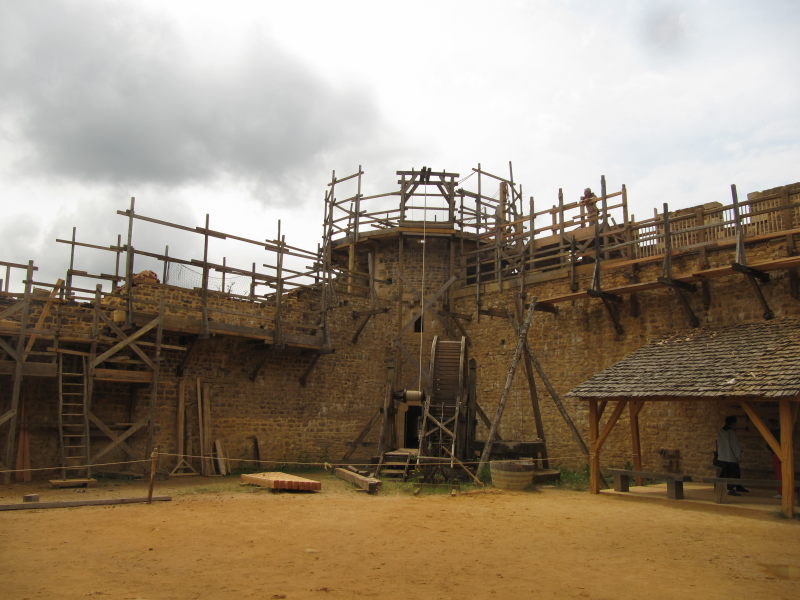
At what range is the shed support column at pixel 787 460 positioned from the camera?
361 inches

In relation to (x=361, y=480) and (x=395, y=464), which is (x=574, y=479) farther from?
(x=361, y=480)

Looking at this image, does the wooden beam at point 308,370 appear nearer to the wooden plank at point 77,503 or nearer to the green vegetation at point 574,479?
the wooden plank at point 77,503

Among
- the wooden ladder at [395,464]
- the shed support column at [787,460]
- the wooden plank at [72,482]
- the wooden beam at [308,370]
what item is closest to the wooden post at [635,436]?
the shed support column at [787,460]

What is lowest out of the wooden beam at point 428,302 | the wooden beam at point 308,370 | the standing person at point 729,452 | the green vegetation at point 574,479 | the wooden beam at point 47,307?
the green vegetation at point 574,479

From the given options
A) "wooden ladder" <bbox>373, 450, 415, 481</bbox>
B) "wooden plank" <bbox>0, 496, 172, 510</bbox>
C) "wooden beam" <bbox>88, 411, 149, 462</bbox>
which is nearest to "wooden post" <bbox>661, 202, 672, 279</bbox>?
"wooden ladder" <bbox>373, 450, 415, 481</bbox>

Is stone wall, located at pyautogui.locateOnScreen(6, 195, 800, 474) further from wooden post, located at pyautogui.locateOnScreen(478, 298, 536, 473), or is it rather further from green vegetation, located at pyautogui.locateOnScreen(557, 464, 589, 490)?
wooden post, located at pyautogui.locateOnScreen(478, 298, 536, 473)

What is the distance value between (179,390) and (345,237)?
7755mm

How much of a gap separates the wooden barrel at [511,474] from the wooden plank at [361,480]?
2280mm

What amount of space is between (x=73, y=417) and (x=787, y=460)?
40.9 feet

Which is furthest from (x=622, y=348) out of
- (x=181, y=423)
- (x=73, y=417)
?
(x=73, y=417)

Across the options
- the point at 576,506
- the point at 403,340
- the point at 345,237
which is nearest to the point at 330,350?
the point at 403,340

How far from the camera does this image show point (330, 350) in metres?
16.5

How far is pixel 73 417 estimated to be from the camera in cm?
1246

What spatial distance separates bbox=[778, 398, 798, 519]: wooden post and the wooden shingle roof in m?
0.47
